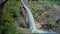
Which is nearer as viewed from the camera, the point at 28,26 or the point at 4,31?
the point at 4,31

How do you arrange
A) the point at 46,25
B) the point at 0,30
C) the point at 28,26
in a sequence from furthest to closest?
the point at 46,25 → the point at 28,26 → the point at 0,30

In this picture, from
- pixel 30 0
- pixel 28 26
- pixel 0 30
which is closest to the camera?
pixel 0 30

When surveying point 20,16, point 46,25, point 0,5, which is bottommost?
point 46,25

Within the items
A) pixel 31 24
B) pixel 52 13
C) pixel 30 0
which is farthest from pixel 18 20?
pixel 30 0

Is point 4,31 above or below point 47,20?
above

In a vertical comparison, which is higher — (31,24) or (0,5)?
(0,5)

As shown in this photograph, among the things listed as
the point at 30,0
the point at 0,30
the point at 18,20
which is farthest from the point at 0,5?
the point at 30,0

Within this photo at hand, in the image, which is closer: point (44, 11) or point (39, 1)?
point (44, 11)

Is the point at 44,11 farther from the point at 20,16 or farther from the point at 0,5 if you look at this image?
the point at 0,5

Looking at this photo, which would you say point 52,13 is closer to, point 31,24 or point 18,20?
point 31,24
